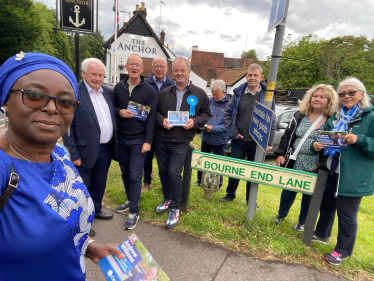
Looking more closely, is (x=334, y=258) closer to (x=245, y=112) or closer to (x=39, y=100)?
(x=245, y=112)

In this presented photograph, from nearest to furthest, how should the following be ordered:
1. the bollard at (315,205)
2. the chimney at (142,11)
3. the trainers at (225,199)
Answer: the bollard at (315,205) → the trainers at (225,199) → the chimney at (142,11)

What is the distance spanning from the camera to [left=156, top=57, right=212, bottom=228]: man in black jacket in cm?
321

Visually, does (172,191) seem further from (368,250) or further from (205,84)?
(205,84)

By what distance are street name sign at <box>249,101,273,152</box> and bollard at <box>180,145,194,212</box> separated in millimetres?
936

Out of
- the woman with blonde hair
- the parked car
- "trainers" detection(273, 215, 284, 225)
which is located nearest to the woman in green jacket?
the woman with blonde hair

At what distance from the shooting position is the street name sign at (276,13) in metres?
2.40

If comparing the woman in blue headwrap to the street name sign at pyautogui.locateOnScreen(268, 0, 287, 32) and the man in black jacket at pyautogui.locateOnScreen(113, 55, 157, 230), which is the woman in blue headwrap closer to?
the man in black jacket at pyautogui.locateOnScreen(113, 55, 157, 230)

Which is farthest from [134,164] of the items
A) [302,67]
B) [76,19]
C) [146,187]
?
[302,67]

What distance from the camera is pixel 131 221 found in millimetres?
3201

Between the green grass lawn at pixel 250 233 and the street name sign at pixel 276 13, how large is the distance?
2.55 meters

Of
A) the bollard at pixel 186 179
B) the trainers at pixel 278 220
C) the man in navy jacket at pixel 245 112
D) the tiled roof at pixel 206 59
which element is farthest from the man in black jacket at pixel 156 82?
the tiled roof at pixel 206 59

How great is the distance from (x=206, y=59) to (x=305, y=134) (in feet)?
131

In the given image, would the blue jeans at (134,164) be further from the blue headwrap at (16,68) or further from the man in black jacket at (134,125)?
the blue headwrap at (16,68)

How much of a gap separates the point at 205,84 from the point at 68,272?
1262 inches
